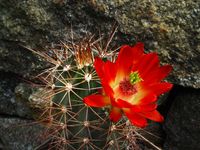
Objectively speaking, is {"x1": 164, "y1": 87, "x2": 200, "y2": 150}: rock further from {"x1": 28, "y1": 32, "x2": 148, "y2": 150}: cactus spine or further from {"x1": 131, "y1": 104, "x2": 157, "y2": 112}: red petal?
{"x1": 131, "y1": 104, "x2": 157, "y2": 112}: red petal

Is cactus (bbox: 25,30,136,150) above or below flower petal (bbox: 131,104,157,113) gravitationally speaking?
below

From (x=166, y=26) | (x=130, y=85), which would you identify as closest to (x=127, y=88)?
(x=130, y=85)

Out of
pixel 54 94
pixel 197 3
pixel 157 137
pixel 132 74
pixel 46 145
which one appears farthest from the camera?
pixel 157 137

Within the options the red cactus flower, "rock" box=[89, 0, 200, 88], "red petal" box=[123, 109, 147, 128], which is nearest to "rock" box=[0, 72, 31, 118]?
"rock" box=[89, 0, 200, 88]

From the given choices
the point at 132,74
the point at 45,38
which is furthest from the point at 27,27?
the point at 132,74

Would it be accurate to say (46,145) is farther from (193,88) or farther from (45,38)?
(193,88)

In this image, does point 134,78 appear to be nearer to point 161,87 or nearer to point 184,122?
point 161,87
